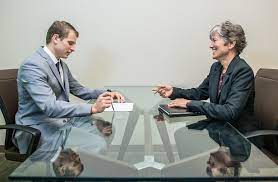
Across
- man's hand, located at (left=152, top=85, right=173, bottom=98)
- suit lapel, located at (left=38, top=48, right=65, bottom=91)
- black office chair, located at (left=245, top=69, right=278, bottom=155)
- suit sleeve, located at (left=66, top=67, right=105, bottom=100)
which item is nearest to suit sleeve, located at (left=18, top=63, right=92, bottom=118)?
suit lapel, located at (left=38, top=48, right=65, bottom=91)

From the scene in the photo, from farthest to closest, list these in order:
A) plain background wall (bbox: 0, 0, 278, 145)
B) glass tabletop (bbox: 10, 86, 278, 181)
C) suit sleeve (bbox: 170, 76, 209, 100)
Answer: plain background wall (bbox: 0, 0, 278, 145) → suit sleeve (bbox: 170, 76, 209, 100) → glass tabletop (bbox: 10, 86, 278, 181)

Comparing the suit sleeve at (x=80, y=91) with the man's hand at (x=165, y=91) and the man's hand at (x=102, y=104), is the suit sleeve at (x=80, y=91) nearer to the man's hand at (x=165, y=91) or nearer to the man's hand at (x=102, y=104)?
the man's hand at (x=165, y=91)

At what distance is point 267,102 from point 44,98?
1.45 m

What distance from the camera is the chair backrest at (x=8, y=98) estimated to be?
226cm

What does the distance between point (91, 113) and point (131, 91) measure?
88 cm

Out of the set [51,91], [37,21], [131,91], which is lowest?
[131,91]

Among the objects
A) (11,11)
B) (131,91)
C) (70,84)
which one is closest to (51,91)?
(70,84)

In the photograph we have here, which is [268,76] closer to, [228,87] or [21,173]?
[228,87]

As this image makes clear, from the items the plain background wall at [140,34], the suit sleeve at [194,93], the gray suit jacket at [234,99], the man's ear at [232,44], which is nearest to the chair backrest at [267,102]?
the gray suit jacket at [234,99]

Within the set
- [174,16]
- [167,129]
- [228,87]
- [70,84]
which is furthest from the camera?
[174,16]

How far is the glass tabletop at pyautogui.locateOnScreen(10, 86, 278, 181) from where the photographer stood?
1.25 metres

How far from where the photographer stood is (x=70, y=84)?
2.86 m

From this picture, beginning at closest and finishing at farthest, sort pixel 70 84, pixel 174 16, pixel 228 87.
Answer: pixel 228 87 < pixel 70 84 < pixel 174 16

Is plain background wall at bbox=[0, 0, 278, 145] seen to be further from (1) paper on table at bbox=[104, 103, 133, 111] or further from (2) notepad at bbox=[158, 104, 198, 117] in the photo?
(2) notepad at bbox=[158, 104, 198, 117]
